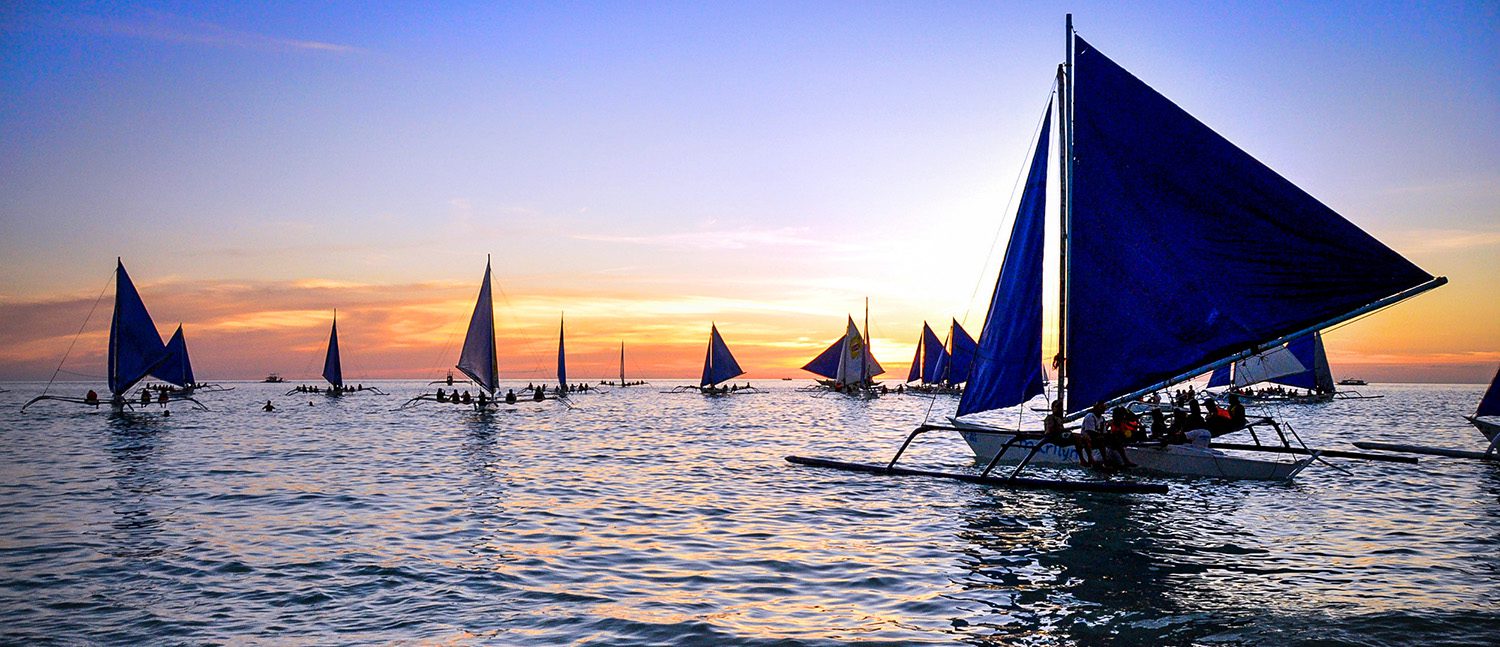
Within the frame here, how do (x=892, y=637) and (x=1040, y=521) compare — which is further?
(x=1040, y=521)

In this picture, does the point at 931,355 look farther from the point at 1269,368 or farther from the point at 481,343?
the point at 481,343

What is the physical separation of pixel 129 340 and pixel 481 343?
20069 millimetres

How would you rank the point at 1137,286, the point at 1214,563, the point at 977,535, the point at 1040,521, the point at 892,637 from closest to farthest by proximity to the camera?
the point at 892,637 < the point at 1214,563 < the point at 977,535 < the point at 1040,521 < the point at 1137,286

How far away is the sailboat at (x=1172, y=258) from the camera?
1750cm

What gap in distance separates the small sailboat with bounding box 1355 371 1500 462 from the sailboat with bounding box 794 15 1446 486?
8.58 m

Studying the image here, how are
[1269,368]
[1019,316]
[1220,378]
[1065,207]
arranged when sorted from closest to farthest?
1. [1065,207]
2. [1019,316]
3. [1269,368]
4. [1220,378]

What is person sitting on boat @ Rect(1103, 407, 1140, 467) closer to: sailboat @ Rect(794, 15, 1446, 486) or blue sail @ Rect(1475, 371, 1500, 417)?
sailboat @ Rect(794, 15, 1446, 486)

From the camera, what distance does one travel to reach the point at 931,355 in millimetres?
101125

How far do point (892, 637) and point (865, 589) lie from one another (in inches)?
80.4

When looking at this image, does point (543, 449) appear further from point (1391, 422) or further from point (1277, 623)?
point (1391, 422)

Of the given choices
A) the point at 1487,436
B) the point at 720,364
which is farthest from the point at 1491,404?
the point at 720,364

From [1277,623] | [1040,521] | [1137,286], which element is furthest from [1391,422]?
[1277,623]

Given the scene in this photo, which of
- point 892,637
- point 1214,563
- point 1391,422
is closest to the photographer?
point 892,637

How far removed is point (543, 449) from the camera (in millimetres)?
33625
